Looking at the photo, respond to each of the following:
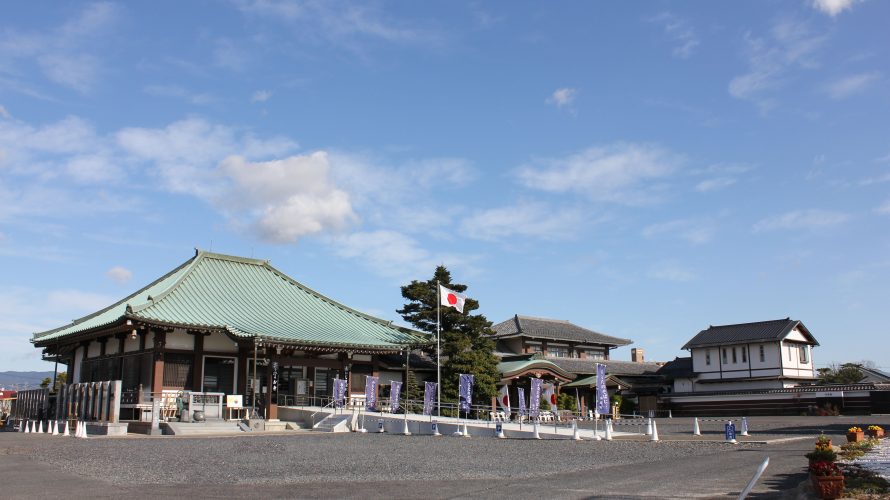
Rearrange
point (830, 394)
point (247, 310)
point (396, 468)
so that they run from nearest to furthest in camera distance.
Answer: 1. point (396, 468)
2. point (247, 310)
3. point (830, 394)

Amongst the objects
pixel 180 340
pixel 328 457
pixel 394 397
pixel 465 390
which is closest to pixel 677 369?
pixel 465 390

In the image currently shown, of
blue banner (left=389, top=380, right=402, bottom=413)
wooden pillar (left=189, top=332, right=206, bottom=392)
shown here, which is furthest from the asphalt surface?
wooden pillar (left=189, top=332, right=206, bottom=392)

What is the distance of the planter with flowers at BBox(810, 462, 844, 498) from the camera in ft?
34.8

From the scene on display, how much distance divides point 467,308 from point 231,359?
42.6 feet

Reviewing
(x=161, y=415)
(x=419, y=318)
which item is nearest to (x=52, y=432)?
(x=161, y=415)

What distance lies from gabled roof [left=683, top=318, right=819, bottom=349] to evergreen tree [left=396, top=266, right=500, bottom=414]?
859 inches

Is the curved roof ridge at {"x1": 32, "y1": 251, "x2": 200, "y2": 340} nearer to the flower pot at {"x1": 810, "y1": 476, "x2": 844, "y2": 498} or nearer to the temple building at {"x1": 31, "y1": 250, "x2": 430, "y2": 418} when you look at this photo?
the temple building at {"x1": 31, "y1": 250, "x2": 430, "y2": 418}

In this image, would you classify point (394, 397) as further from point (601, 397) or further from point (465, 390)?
point (601, 397)

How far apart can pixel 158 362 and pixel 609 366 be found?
1409 inches

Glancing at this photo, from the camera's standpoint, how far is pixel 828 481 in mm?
10609

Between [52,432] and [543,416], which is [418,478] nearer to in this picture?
[52,432]

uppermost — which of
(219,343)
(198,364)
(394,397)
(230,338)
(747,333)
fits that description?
(747,333)

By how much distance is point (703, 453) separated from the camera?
20.0m

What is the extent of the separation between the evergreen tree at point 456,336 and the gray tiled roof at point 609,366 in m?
12.5
